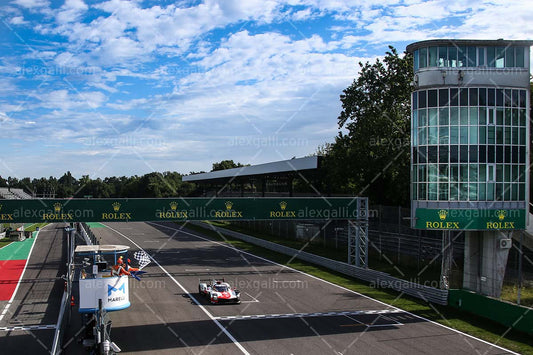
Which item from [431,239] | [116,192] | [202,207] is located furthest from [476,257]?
[116,192]

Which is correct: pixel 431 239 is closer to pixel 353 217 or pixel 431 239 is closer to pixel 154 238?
pixel 353 217

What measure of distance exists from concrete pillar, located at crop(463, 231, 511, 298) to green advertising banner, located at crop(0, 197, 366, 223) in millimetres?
7853

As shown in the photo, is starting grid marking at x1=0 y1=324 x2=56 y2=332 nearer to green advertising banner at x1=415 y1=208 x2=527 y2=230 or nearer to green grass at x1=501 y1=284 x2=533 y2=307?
green advertising banner at x1=415 y1=208 x2=527 y2=230

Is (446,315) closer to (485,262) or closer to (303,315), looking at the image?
(485,262)

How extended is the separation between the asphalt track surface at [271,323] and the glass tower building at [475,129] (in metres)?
7.47

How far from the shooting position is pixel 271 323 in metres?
22.3

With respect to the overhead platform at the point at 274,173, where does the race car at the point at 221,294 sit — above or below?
below

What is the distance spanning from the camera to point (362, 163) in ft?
153

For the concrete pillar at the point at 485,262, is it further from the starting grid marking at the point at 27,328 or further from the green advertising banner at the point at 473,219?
the starting grid marking at the point at 27,328

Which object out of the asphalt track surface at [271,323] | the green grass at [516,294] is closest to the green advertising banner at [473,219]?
the green grass at [516,294]

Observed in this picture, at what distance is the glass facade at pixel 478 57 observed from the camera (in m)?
27.9

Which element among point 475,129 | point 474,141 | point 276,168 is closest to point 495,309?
point 474,141

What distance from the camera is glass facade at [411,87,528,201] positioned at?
27516 mm

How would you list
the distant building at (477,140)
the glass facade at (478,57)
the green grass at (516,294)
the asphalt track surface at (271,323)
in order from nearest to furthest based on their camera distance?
the asphalt track surface at (271,323) → the green grass at (516,294) → the distant building at (477,140) → the glass facade at (478,57)
